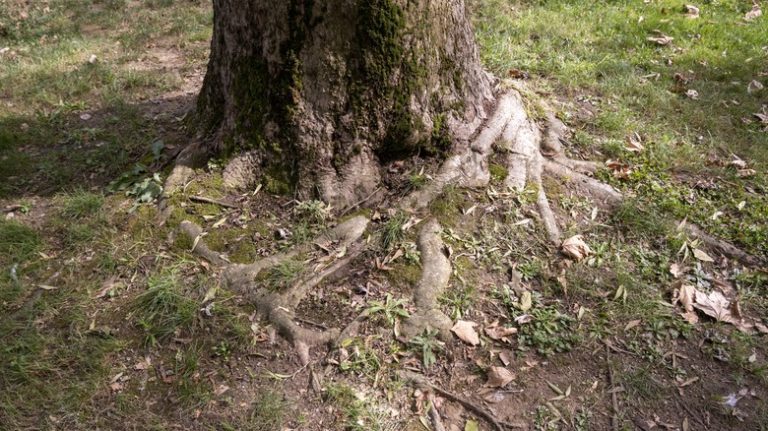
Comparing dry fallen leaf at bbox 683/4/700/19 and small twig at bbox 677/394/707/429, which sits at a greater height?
dry fallen leaf at bbox 683/4/700/19

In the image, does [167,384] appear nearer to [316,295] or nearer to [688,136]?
[316,295]

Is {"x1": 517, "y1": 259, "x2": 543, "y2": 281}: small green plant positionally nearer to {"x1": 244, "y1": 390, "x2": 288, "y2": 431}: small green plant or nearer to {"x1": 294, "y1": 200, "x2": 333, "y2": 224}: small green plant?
{"x1": 294, "y1": 200, "x2": 333, "y2": 224}: small green plant

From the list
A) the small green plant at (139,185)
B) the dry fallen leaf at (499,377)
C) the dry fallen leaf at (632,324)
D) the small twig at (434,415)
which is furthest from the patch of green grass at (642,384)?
the small green plant at (139,185)

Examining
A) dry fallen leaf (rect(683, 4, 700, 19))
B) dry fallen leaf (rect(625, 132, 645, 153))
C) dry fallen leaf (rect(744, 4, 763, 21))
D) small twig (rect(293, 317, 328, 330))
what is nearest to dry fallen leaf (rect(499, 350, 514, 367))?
small twig (rect(293, 317, 328, 330))

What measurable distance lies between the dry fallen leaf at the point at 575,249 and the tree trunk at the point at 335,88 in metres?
0.94

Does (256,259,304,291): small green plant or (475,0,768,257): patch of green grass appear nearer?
(256,259,304,291): small green plant

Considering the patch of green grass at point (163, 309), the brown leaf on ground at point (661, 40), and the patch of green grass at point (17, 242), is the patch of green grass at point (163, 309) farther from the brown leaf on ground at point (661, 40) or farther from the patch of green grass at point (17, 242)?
the brown leaf on ground at point (661, 40)

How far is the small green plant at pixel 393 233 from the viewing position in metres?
3.15

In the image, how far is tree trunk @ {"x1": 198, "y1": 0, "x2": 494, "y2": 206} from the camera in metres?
3.04

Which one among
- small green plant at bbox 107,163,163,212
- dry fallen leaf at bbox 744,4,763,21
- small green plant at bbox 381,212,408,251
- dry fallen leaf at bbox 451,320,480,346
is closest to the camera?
dry fallen leaf at bbox 451,320,480,346

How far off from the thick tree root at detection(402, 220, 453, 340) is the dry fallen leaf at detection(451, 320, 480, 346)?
0.04 metres

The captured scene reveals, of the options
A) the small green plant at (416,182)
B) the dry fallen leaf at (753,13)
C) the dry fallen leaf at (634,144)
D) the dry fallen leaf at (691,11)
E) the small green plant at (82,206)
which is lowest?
the dry fallen leaf at (634,144)

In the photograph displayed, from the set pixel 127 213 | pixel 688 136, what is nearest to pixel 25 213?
pixel 127 213

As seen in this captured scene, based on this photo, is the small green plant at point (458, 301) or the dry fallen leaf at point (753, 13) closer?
the small green plant at point (458, 301)
